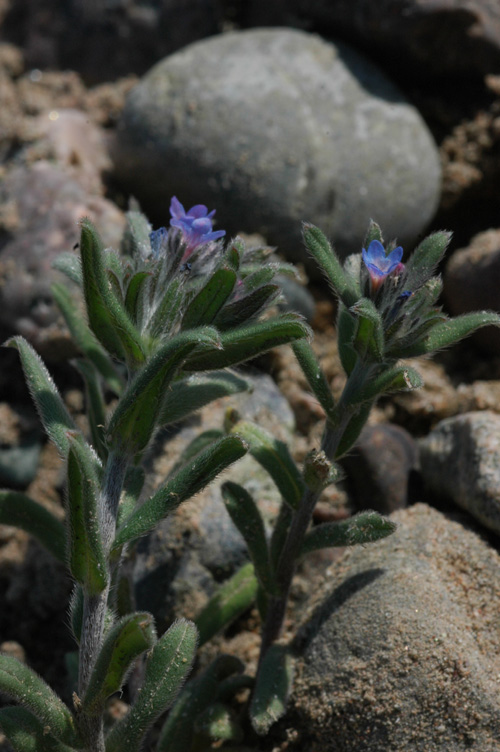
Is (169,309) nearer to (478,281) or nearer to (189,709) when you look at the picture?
(189,709)

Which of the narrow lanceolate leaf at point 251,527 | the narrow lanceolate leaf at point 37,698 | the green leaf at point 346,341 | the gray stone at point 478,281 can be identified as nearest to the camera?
the narrow lanceolate leaf at point 37,698

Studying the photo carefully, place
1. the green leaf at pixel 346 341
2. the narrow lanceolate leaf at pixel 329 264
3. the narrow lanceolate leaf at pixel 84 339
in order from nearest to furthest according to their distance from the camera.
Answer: the narrow lanceolate leaf at pixel 329 264
the green leaf at pixel 346 341
the narrow lanceolate leaf at pixel 84 339

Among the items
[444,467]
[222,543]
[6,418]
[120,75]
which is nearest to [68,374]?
[6,418]

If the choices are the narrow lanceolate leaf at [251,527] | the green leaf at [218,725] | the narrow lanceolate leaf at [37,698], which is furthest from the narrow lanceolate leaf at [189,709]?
the narrow lanceolate leaf at [37,698]

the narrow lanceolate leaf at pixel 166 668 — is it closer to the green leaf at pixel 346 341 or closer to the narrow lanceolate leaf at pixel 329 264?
the green leaf at pixel 346 341

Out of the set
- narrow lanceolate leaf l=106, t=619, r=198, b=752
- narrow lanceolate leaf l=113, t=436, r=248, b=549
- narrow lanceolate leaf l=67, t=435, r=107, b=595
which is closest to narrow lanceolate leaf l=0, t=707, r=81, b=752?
narrow lanceolate leaf l=106, t=619, r=198, b=752

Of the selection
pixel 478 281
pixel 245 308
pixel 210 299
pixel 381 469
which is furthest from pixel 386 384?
pixel 478 281

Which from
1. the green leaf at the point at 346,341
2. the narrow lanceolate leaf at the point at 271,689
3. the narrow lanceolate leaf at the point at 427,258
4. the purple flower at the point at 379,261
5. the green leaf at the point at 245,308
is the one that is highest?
the purple flower at the point at 379,261

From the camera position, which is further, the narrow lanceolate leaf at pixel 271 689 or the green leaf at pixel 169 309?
the narrow lanceolate leaf at pixel 271 689
